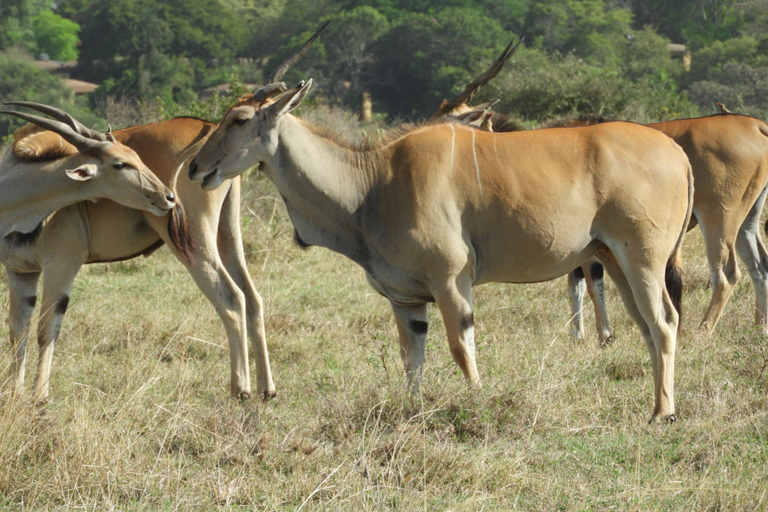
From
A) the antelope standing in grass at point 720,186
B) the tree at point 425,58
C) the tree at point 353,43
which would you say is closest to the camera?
the antelope standing in grass at point 720,186

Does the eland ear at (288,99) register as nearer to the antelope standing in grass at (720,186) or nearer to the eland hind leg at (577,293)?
the antelope standing in grass at (720,186)

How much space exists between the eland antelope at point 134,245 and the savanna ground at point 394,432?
0.32 metres

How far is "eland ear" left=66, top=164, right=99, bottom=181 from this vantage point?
5.19 metres

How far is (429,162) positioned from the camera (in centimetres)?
495

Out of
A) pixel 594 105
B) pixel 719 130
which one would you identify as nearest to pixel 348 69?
pixel 594 105

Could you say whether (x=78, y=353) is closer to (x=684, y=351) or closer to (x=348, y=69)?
(x=684, y=351)

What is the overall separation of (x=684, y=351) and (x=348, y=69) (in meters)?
52.2

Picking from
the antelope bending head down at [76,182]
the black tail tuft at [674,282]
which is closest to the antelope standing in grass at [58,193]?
Answer: the antelope bending head down at [76,182]

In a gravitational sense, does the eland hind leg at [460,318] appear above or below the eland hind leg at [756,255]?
above

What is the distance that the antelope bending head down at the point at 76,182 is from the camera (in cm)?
534

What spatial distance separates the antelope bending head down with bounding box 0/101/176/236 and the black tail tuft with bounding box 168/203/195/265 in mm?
79

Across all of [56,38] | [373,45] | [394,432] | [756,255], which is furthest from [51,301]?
[56,38]

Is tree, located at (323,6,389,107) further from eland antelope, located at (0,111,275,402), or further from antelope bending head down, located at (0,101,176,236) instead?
antelope bending head down, located at (0,101,176,236)

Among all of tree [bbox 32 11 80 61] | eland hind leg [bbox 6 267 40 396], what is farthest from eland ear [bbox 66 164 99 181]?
tree [bbox 32 11 80 61]
